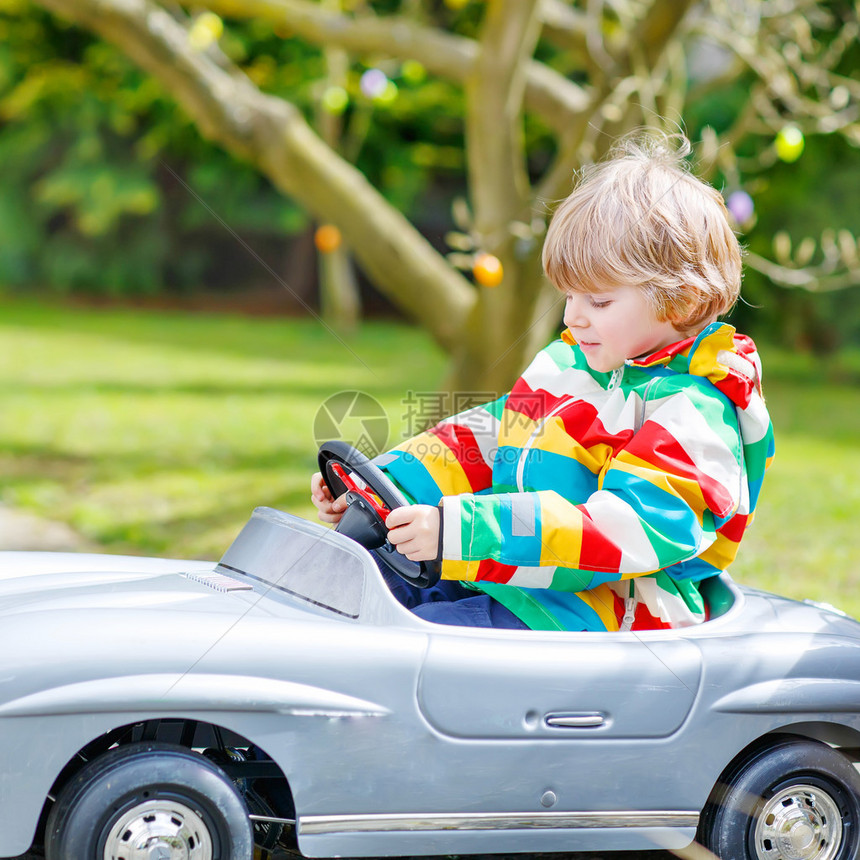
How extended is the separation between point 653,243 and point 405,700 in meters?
0.96

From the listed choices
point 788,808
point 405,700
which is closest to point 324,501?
point 405,700

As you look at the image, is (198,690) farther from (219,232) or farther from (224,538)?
(219,232)

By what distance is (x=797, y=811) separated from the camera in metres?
2.08

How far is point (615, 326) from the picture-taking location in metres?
2.07

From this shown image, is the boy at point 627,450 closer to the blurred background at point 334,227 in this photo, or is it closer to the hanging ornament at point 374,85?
the blurred background at point 334,227

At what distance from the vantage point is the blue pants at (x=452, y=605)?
2.09m

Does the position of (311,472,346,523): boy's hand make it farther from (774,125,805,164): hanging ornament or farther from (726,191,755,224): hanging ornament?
(726,191,755,224): hanging ornament

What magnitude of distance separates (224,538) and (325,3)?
346 cm

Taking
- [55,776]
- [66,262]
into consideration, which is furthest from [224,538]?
[66,262]

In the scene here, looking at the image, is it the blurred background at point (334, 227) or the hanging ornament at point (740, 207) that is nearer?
the blurred background at point (334, 227)

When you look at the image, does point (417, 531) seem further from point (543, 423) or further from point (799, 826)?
point (799, 826)

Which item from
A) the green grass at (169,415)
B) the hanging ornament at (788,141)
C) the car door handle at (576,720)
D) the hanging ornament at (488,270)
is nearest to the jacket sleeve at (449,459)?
the car door handle at (576,720)

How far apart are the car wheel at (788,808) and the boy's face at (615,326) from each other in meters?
0.81

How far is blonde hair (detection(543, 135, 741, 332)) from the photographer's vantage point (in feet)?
6.64
